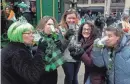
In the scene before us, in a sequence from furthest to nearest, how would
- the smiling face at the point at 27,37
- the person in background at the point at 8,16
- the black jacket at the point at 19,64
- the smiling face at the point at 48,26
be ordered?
the person in background at the point at 8,16 < the smiling face at the point at 48,26 < the smiling face at the point at 27,37 < the black jacket at the point at 19,64

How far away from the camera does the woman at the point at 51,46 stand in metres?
2.83

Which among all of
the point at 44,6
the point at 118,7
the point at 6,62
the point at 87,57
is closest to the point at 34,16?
the point at 44,6

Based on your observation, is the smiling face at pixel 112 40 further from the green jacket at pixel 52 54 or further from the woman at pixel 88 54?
the green jacket at pixel 52 54

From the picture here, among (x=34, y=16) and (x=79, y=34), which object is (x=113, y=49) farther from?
(x=34, y=16)

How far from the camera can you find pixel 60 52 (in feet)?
9.81

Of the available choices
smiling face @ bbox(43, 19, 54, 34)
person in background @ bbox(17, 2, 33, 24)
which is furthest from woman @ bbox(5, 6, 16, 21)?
smiling face @ bbox(43, 19, 54, 34)

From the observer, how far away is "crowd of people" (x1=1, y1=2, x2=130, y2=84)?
95.0 inches

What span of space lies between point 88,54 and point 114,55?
1.38 feet

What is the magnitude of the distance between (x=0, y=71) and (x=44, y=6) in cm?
630

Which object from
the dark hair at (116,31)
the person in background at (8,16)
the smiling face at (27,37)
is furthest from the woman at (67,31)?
the person in background at (8,16)

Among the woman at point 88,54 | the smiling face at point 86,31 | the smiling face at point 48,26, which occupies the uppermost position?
the smiling face at point 48,26

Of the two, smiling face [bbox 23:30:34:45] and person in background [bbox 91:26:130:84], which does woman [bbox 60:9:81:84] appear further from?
smiling face [bbox 23:30:34:45]

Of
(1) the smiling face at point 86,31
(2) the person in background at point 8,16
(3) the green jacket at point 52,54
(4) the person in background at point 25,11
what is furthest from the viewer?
(4) the person in background at point 25,11

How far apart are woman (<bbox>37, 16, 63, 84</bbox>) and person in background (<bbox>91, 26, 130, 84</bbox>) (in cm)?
40
